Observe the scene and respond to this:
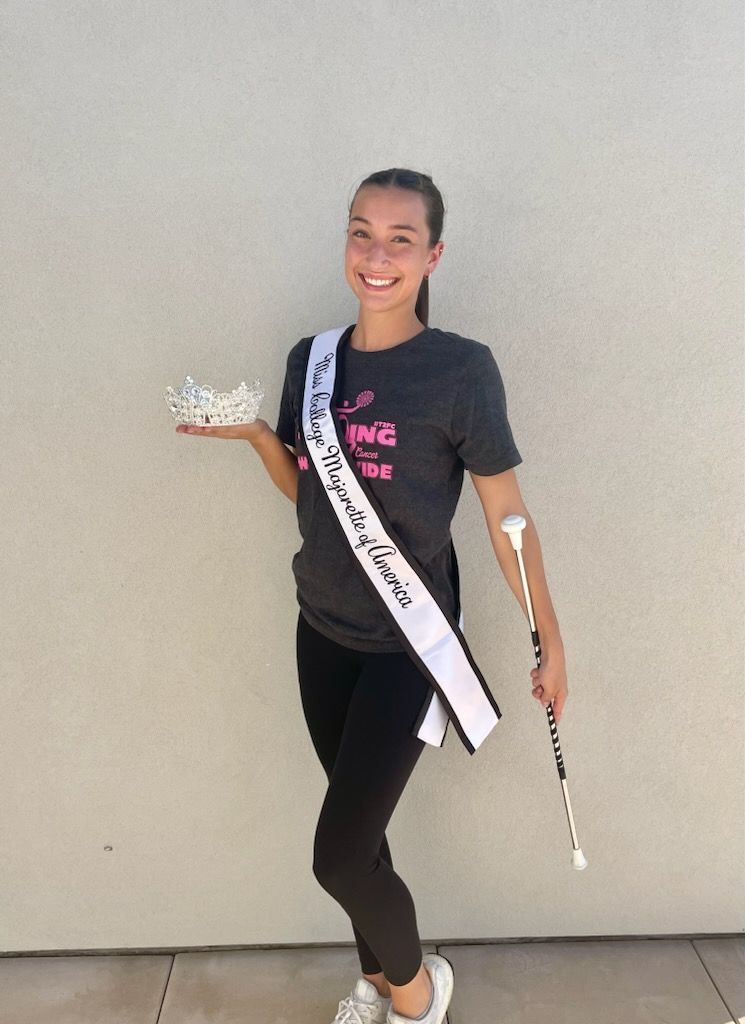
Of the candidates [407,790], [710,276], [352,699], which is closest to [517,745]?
[407,790]

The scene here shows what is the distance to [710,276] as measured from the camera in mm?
1819

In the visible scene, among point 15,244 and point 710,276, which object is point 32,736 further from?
point 710,276

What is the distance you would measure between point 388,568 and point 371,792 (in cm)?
40

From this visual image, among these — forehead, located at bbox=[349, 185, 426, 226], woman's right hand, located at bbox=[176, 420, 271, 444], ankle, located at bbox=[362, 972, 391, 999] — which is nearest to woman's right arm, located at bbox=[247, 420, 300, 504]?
woman's right hand, located at bbox=[176, 420, 271, 444]

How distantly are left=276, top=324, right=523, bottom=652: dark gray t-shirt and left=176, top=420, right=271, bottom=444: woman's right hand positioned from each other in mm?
77

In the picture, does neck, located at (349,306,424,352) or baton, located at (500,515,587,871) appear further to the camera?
neck, located at (349,306,424,352)

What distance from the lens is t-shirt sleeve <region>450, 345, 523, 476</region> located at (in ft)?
4.80

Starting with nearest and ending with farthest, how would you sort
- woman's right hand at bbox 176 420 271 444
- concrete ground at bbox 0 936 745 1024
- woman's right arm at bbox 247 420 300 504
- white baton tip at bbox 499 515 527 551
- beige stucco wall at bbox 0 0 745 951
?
white baton tip at bbox 499 515 527 551 < woman's right hand at bbox 176 420 271 444 < woman's right arm at bbox 247 420 300 504 < beige stucco wall at bbox 0 0 745 951 < concrete ground at bbox 0 936 745 1024

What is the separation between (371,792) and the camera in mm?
1532

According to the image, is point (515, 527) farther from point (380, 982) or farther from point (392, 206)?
point (380, 982)

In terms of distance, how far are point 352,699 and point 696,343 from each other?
3.43 feet

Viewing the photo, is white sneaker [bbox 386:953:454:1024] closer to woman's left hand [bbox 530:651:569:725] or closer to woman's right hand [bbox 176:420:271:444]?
woman's left hand [bbox 530:651:569:725]

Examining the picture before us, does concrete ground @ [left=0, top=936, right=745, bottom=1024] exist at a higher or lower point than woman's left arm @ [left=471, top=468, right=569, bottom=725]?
lower

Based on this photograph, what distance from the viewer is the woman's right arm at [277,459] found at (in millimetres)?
1648
